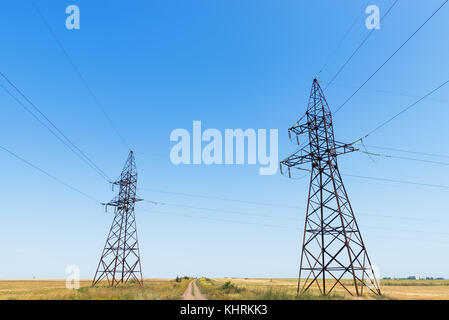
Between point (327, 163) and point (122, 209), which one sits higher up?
point (327, 163)

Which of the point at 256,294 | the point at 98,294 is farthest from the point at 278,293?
the point at 98,294

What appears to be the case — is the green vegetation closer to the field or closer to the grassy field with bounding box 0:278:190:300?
the field

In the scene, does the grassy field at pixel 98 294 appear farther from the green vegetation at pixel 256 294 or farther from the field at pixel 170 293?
Result: the green vegetation at pixel 256 294

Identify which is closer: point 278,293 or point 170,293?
point 278,293

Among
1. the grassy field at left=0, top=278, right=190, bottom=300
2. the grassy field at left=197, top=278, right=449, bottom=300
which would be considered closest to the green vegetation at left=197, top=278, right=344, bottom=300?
the grassy field at left=197, top=278, right=449, bottom=300

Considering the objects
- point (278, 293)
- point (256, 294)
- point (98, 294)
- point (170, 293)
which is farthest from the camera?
point (170, 293)

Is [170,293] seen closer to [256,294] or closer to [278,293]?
[256,294]

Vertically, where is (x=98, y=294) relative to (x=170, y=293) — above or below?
above

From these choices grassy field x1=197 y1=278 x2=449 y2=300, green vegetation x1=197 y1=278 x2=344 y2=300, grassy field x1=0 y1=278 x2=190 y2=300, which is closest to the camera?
green vegetation x1=197 y1=278 x2=344 y2=300
